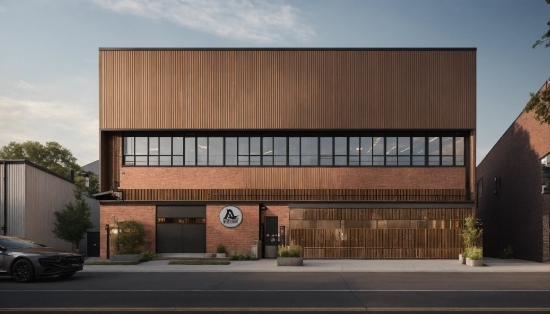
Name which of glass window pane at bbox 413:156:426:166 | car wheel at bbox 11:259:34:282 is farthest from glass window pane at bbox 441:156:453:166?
car wheel at bbox 11:259:34:282

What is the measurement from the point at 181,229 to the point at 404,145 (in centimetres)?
1423

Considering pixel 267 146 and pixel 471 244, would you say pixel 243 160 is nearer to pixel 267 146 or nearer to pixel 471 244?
pixel 267 146

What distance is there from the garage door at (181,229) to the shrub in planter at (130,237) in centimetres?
131

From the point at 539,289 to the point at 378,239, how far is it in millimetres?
15777

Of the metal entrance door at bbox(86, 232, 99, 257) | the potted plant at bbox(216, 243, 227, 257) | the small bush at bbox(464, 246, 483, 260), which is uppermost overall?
the small bush at bbox(464, 246, 483, 260)

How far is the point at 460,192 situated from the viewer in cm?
3506

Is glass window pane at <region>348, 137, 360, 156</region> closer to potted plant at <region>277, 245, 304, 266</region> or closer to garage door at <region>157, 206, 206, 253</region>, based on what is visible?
potted plant at <region>277, 245, 304, 266</region>

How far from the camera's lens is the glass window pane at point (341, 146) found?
3578 cm

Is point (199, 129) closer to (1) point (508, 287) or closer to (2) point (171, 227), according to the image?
(2) point (171, 227)

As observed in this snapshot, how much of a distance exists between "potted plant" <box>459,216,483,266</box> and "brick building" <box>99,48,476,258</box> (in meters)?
2.97

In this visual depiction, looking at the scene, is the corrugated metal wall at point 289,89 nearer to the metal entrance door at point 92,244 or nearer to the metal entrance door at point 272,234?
the metal entrance door at point 272,234

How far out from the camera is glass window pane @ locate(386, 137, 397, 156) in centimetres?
3566

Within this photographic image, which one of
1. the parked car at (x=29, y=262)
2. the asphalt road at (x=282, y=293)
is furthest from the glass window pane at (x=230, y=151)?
the parked car at (x=29, y=262)

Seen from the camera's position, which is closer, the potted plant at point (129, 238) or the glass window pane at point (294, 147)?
the potted plant at point (129, 238)
